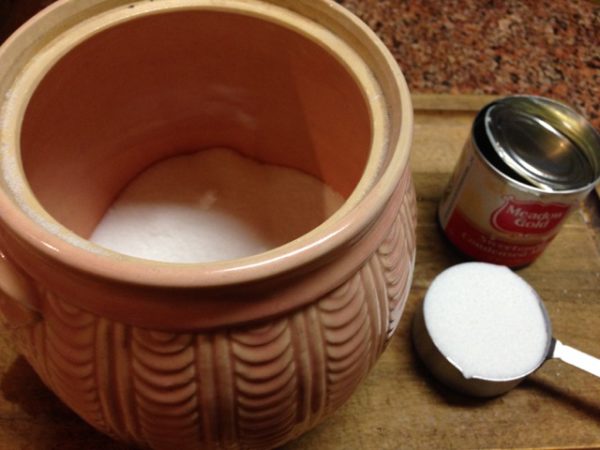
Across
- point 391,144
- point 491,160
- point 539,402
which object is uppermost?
point 391,144

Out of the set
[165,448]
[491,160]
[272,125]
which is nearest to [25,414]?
[165,448]

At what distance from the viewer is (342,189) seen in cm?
44

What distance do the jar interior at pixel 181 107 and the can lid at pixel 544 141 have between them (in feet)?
0.44

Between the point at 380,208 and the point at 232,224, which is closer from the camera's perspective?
the point at 380,208

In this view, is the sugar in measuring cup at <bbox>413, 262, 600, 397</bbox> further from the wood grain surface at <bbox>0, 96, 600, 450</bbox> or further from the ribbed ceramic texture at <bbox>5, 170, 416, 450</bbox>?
the ribbed ceramic texture at <bbox>5, 170, 416, 450</bbox>

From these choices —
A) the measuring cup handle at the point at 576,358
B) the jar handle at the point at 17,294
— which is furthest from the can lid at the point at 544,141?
the jar handle at the point at 17,294

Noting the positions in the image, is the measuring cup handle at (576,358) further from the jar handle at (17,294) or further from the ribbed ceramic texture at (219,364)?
the jar handle at (17,294)

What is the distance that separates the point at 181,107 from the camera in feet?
1.49

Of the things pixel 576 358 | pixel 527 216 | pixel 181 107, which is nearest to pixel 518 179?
pixel 527 216

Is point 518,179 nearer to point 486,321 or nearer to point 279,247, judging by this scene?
point 486,321

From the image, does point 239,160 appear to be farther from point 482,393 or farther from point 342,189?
point 482,393

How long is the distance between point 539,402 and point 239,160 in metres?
0.27

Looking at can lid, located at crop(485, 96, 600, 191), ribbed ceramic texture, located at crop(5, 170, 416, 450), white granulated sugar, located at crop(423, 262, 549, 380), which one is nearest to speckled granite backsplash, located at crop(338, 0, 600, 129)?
can lid, located at crop(485, 96, 600, 191)

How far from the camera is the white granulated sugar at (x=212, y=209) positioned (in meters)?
0.44
